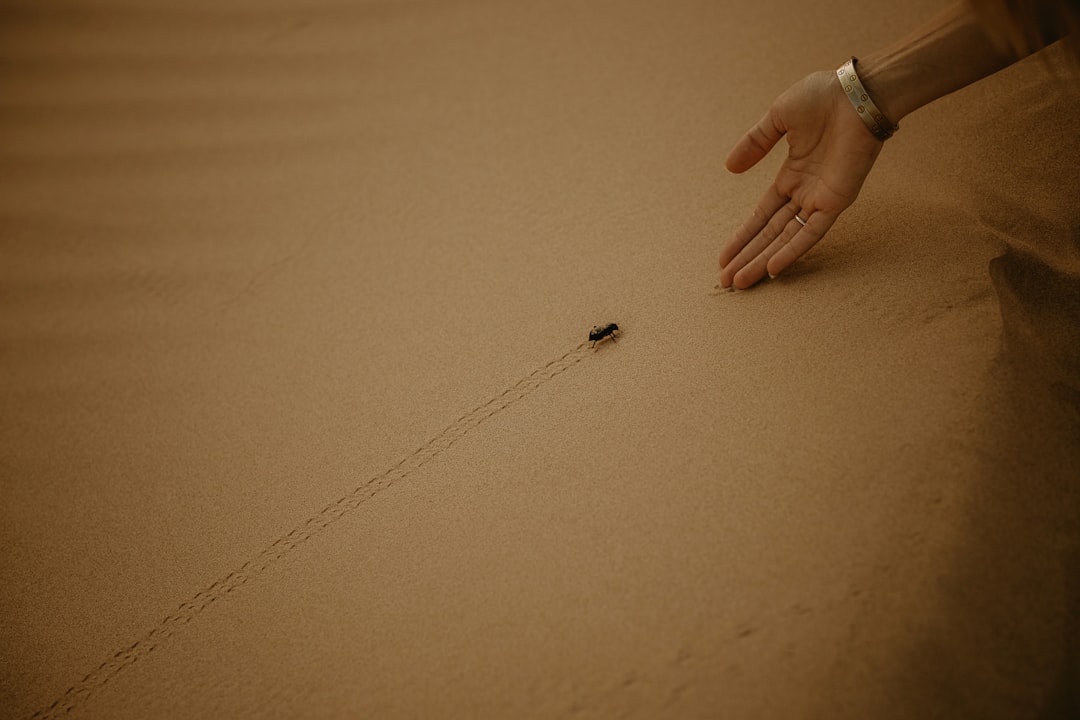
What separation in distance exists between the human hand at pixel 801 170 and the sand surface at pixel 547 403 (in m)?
0.12

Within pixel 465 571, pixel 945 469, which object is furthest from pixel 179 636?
pixel 945 469

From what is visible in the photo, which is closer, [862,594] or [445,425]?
[862,594]

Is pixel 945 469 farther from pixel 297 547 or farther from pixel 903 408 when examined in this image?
pixel 297 547

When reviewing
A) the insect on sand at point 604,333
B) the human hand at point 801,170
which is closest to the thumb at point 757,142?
the human hand at point 801,170

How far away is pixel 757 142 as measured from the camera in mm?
1631

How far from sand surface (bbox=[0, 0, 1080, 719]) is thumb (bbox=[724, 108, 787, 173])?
0.34 m

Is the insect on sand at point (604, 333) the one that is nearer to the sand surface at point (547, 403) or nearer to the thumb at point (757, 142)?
the sand surface at point (547, 403)

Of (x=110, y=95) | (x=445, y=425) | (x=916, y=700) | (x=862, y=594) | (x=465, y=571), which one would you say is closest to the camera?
(x=916, y=700)

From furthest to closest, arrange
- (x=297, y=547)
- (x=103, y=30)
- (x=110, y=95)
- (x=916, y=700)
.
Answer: (x=103, y=30) < (x=110, y=95) < (x=297, y=547) < (x=916, y=700)

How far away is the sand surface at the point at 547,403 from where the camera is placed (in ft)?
4.03

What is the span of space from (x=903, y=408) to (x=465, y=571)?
104 centimetres

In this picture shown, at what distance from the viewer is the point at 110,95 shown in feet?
11.0

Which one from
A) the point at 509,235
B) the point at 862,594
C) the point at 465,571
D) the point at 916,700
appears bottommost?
the point at 916,700

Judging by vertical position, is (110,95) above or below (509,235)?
above
